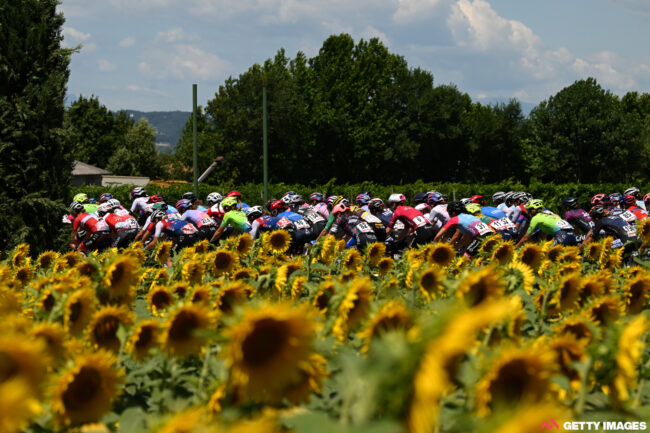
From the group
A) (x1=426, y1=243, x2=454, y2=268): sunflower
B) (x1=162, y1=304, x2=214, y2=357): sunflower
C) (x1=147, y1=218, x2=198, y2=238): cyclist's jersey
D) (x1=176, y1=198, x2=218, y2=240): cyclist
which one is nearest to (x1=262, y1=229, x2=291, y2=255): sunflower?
(x1=426, y1=243, x2=454, y2=268): sunflower

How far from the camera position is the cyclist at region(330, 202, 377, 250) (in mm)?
12750

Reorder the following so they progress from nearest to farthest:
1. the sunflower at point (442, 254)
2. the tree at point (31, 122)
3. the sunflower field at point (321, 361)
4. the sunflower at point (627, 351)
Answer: the sunflower field at point (321, 361) → the sunflower at point (627, 351) → the sunflower at point (442, 254) → the tree at point (31, 122)

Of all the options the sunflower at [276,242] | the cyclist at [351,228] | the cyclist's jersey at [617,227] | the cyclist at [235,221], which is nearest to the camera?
the sunflower at [276,242]

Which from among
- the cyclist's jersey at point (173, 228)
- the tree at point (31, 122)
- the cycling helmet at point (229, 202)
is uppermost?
the tree at point (31, 122)

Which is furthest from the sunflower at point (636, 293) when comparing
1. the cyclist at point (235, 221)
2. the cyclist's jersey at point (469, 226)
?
the cyclist at point (235, 221)

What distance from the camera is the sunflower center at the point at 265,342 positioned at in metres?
2.02

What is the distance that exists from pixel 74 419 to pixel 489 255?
5.05 m

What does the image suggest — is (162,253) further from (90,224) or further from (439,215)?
(439,215)

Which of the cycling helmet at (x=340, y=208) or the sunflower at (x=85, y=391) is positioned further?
the cycling helmet at (x=340, y=208)

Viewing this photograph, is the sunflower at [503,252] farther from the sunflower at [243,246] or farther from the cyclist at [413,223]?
the cyclist at [413,223]

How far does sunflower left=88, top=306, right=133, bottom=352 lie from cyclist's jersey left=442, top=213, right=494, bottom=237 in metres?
8.70

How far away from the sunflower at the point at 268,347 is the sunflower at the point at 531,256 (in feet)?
13.4

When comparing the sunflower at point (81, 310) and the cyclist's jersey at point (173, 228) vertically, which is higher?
the sunflower at point (81, 310)

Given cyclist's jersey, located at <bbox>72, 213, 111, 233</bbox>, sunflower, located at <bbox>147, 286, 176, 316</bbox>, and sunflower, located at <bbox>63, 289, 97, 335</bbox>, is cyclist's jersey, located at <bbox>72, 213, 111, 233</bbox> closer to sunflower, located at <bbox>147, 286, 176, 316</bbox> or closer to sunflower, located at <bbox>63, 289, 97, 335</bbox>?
sunflower, located at <bbox>147, 286, 176, 316</bbox>
